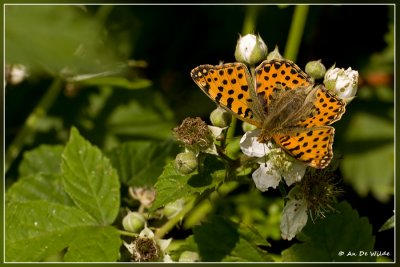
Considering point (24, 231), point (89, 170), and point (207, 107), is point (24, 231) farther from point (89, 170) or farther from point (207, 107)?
point (207, 107)

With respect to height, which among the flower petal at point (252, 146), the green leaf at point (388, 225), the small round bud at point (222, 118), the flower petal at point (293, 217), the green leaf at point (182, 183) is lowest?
the flower petal at point (293, 217)

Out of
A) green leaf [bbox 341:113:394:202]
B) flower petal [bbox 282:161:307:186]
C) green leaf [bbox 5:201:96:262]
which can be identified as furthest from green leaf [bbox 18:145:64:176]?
green leaf [bbox 341:113:394:202]

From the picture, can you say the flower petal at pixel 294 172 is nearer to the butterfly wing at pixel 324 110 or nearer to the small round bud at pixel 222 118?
the butterfly wing at pixel 324 110

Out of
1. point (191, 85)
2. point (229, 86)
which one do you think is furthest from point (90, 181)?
point (191, 85)

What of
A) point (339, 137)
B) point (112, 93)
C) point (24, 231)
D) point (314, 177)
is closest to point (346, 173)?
point (339, 137)

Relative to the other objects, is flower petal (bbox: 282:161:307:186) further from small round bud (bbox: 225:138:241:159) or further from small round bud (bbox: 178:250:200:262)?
small round bud (bbox: 178:250:200:262)

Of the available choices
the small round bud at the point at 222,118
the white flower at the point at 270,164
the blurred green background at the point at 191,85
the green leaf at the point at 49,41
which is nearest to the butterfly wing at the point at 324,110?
the white flower at the point at 270,164
